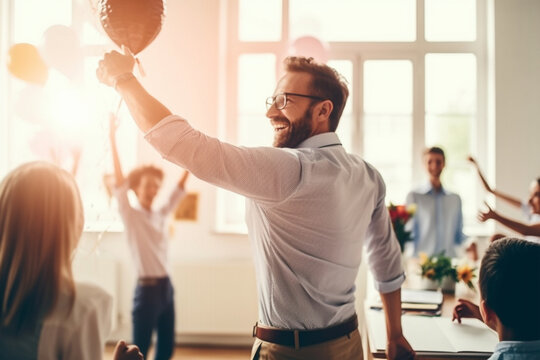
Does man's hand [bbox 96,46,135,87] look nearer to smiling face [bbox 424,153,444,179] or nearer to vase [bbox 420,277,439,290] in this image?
vase [bbox 420,277,439,290]

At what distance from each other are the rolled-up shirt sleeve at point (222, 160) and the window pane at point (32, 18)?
388 centimetres

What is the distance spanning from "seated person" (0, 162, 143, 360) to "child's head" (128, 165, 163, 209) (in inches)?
85.0

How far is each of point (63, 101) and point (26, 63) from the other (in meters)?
0.39

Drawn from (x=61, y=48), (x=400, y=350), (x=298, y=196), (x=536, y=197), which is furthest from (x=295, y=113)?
(x=536, y=197)

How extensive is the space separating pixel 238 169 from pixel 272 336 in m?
0.47

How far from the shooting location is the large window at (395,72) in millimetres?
4305

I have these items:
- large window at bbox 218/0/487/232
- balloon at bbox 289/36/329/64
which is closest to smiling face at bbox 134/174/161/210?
large window at bbox 218/0/487/232

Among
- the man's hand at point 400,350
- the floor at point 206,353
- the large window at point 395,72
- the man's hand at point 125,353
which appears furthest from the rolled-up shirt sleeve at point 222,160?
the large window at point 395,72

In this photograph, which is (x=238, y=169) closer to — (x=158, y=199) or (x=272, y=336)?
(x=272, y=336)

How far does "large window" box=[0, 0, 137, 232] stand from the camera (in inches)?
107

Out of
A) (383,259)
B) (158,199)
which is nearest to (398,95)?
(158,199)

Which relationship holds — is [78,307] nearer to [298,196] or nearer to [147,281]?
[298,196]

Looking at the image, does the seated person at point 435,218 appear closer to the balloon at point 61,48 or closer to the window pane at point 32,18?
the balloon at point 61,48

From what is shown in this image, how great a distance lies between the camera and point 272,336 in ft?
3.85
